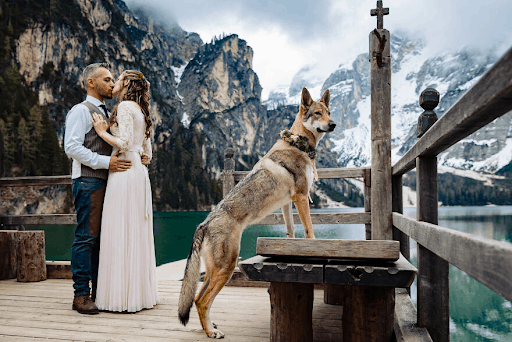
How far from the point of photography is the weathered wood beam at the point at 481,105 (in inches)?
36.6

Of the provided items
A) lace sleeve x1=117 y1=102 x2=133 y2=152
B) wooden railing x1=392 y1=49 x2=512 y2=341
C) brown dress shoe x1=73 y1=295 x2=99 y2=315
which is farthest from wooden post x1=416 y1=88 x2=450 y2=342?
brown dress shoe x1=73 y1=295 x2=99 y2=315

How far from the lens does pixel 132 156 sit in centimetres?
380

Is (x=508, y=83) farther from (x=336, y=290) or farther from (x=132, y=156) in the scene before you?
(x=132, y=156)

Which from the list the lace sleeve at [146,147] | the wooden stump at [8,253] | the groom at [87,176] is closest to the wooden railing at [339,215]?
the lace sleeve at [146,147]

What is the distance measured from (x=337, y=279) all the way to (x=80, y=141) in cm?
295

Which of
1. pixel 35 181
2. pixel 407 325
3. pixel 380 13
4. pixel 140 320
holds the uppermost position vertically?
pixel 380 13

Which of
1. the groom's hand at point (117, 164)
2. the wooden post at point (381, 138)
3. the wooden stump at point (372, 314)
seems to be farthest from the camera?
the wooden post at point (381, 138)

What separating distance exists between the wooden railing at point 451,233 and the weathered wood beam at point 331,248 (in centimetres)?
22

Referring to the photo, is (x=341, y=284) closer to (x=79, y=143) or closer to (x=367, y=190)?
(x=79, y=143)

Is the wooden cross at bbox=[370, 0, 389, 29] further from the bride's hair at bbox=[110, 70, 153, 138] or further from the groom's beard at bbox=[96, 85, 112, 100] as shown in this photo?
the groom's beard at bbox=[96, 85, 112, 100]

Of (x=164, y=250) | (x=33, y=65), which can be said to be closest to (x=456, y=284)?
(x=164, y=250)

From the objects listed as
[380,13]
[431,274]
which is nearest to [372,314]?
[431,274]

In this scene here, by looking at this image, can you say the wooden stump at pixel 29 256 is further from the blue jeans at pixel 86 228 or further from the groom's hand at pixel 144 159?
the groom's hand at pixel 144 159

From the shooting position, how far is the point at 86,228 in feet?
12.0
